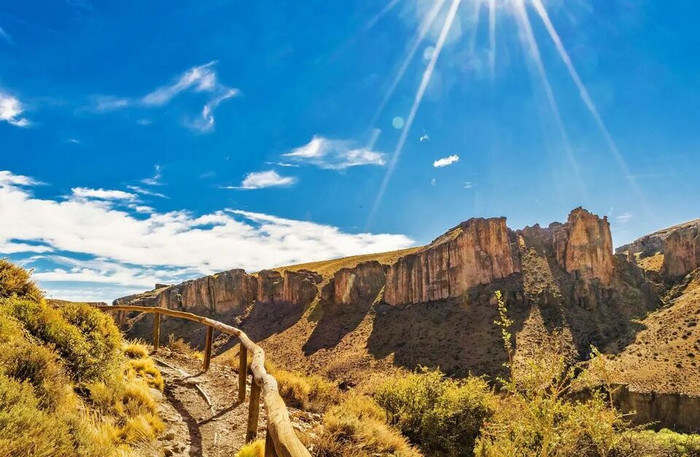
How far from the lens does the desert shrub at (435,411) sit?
36.0 feet

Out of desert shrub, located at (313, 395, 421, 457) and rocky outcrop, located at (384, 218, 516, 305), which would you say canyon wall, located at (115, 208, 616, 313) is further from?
desert shrub, located at (313, 395, 421, 457)

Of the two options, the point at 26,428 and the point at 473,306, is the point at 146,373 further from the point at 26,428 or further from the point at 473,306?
the point at 473,306

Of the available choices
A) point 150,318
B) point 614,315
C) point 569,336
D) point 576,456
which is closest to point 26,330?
point 576,456

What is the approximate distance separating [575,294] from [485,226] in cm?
1802

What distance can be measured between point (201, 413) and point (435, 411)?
7.61 m

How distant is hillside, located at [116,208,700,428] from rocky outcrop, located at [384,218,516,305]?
0.58 ft

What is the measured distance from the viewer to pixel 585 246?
65.7 m

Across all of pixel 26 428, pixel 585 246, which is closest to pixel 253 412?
pixel 26 428

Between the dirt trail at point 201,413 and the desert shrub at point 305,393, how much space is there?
3.41 ft

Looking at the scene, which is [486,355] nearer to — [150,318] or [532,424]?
[532,424]

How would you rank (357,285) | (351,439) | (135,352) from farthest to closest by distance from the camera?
(357,285) < (135,352) < (351,439)

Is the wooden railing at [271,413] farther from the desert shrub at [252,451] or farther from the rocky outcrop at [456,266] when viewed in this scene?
the rocky outcrop at [456,266]

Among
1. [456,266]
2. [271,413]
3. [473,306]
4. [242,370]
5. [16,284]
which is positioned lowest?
[473,306]

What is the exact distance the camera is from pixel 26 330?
5.80 meters
